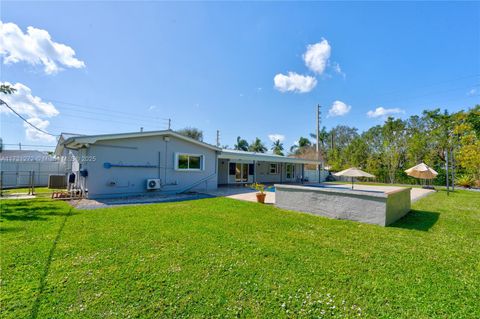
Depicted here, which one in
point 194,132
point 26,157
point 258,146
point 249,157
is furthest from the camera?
point 258,146

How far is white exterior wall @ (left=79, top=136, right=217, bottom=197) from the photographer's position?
1015 cm

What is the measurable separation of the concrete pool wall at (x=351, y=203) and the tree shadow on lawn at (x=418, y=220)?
6.7 inches

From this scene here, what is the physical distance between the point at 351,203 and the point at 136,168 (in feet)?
33.0

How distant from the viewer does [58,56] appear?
48.0ft

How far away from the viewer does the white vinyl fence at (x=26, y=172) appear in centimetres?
1546

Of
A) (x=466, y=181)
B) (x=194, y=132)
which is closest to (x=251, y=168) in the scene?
(x=466, y=181)

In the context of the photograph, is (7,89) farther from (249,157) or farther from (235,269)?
(235,269)

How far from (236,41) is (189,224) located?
38.7 feet

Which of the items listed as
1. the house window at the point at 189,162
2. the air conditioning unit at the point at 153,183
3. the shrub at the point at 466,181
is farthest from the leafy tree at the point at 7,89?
the shrub at the point at 466,181

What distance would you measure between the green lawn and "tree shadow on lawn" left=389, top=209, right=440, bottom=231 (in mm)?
106

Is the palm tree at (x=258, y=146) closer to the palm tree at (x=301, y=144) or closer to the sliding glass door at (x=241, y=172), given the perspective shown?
the palm tree at (x=301, y=144)

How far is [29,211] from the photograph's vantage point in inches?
289

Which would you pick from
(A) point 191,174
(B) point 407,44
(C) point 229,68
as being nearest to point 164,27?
(C) point 229,68

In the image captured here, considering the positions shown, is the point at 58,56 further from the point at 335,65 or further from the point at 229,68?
the point at 335,65
